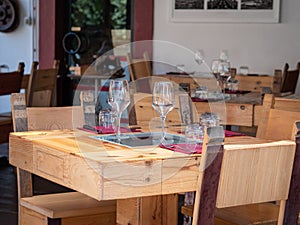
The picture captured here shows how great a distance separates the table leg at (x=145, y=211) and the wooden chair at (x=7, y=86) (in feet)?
8.46

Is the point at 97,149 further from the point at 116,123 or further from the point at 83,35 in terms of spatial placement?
the point at 83,35

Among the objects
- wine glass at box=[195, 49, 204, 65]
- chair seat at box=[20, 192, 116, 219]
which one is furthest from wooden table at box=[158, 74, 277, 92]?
chair seat at box=[20, 192, 116, 219]

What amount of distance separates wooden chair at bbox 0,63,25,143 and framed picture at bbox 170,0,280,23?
2.19 meters

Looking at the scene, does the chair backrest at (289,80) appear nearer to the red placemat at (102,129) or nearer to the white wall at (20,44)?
the red placemat at (102,129)

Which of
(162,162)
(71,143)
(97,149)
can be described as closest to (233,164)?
(162,162)

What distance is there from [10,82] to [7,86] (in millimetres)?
49

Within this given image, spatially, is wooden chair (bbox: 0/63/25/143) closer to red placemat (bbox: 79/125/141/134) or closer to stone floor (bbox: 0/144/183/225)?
stone floor (bbox: 0/144/183/225)

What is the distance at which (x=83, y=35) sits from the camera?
7.71 m

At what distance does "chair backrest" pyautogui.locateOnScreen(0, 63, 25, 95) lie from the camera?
5113mm

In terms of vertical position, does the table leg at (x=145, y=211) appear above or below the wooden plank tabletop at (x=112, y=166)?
below

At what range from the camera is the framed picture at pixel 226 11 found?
6473 millimetres

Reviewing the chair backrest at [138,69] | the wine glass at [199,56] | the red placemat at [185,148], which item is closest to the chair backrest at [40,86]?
the chair backrest at [138,69]

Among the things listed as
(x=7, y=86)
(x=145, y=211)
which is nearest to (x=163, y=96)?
(x=145, y=211)

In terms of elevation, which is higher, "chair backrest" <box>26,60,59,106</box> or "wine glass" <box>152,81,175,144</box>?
"wine glass" <box>152,81,175,144</box>
